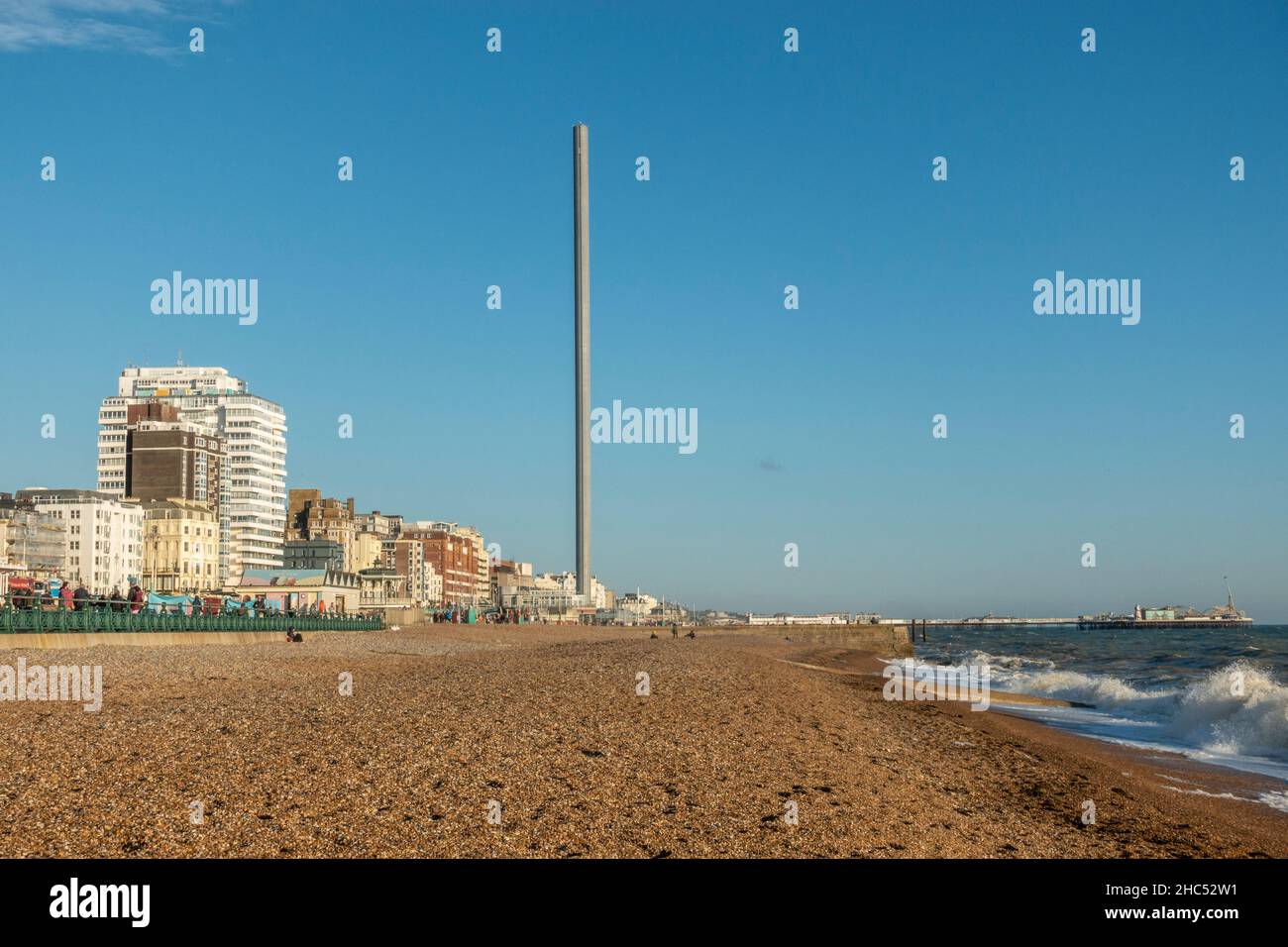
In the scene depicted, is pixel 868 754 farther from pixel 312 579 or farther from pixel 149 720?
pixel 312 579

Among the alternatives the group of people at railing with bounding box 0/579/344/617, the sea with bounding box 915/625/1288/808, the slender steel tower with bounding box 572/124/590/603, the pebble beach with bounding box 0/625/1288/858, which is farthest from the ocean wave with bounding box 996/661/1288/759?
the slender steel tower with bounding box 572/124/590/603

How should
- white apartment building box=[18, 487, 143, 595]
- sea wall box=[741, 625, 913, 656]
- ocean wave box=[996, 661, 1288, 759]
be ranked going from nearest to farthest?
1. ocean wave box=[996, 661, 1288, 759]
2. sea wall box=[741, 625, 913, 656]
3. white apartment building box=[18, 487, 143, 595]

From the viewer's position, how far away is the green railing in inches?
1280

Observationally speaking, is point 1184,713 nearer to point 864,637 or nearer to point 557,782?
point 557,782

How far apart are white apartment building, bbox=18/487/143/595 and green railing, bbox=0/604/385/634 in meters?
91.2

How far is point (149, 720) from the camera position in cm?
1450

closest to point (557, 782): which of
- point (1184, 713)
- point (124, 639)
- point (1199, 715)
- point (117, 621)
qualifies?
point (1199, 715)

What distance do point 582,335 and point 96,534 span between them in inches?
2955

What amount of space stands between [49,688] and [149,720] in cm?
657

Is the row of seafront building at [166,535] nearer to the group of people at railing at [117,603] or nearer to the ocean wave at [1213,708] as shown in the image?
the group of people at railing at [117,603]

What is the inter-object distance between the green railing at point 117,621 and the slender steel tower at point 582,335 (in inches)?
1585

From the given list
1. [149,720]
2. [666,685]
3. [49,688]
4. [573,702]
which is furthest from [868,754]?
[49,688]

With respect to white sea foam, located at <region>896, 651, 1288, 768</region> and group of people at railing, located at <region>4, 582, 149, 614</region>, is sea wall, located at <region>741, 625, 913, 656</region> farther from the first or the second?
group of people at railing, located at <region>4, 582, 149, 614</region>
